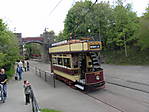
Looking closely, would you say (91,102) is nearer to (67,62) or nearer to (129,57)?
(67,62)

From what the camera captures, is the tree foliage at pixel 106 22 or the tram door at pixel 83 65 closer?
the tram door at pixel 83 65

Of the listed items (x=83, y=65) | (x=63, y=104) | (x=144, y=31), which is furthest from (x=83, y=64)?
(x=144, y=31)

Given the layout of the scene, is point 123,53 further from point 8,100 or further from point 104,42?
point 8,100

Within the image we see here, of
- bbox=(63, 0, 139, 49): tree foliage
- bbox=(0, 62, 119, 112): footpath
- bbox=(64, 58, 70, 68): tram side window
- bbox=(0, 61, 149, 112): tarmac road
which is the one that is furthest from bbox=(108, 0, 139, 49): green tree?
bbox=(0, 62, 119, 112): footpath

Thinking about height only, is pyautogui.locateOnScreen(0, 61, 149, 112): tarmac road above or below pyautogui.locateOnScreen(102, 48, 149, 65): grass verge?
below

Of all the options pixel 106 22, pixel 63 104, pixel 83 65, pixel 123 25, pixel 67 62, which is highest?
pixel 106 22

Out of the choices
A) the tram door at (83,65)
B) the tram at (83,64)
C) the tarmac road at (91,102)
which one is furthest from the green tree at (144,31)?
the tarmac road at (91,102)

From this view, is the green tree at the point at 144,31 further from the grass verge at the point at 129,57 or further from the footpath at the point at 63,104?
the footpath at the point at 63,104

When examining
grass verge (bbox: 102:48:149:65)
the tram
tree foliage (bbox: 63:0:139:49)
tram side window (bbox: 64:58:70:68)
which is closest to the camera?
the tram

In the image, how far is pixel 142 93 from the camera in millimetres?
11109

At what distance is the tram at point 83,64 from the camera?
12.0m

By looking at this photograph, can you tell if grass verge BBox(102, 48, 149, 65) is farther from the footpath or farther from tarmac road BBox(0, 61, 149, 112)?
the footpath

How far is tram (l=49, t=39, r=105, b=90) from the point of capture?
471 inches

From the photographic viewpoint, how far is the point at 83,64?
13656mm
